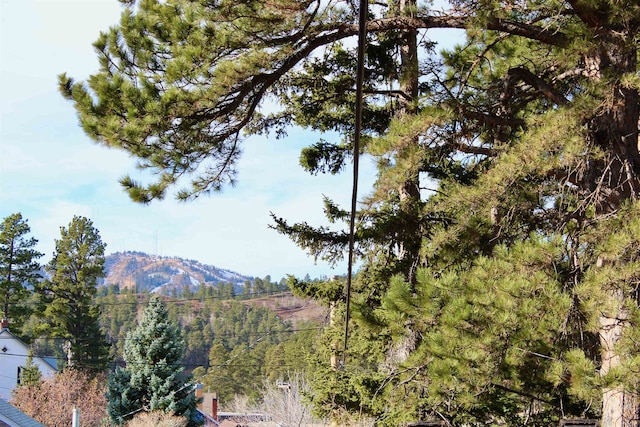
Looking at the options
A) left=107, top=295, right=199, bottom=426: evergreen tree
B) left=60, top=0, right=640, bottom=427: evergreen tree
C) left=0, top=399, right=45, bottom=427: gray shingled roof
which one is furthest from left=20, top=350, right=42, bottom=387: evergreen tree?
left=60, top=0, right=640, bottom=427: evergreen tree

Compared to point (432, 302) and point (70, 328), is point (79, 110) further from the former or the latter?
point (70, 328)

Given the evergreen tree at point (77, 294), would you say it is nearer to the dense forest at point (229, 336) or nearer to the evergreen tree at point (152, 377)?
the dense forest at point (229, 336)

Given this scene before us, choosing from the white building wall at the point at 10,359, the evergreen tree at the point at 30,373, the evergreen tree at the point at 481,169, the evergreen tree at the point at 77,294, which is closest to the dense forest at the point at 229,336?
the evergreen tree at the point at 77,294

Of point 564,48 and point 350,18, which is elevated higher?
point 350,18

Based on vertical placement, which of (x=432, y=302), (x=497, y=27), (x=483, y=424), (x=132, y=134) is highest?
(x=497, y=27)

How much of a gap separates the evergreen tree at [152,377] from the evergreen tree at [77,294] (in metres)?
14.2

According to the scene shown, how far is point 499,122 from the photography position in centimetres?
842

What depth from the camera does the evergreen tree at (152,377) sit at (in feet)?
81.7

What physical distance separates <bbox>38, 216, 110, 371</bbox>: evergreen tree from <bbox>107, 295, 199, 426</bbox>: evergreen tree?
1422cm

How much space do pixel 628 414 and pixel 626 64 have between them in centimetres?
339

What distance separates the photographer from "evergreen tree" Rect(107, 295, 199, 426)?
24.9 meters

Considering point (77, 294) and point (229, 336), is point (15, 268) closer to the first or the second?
point (77, 294)

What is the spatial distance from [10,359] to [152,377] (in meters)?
13.6

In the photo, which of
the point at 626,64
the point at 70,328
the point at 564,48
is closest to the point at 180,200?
the point at 564,48
